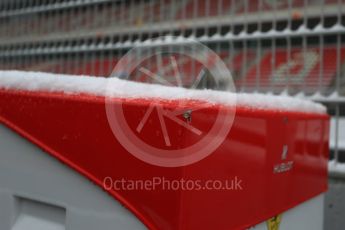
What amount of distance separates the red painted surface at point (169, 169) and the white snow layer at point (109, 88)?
2cm

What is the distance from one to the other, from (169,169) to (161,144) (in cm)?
4

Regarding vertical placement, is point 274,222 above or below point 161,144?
below

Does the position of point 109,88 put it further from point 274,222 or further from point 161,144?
point 274,222

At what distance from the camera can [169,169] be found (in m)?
0.51

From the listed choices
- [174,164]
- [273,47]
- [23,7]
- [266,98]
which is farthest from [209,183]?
[23,7]

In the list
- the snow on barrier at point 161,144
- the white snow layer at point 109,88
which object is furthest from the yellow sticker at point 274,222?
the white snow layer at point 109,88

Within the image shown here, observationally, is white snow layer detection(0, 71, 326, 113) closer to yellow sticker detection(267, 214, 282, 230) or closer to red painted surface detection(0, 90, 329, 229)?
red painted surface detection(0, 90, 329, 229)

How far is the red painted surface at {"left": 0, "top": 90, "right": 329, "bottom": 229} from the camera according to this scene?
521 millimetres

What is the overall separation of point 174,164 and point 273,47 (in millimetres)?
1391

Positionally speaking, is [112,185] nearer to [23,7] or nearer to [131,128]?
[131,128]

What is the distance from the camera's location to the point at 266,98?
79 cm

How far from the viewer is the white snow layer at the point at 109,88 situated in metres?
0.58

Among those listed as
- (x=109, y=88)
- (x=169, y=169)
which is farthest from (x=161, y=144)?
(x=109, y=88)

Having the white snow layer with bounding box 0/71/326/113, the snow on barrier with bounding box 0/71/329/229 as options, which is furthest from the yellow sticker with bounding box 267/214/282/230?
the white snow layer with bounding box 0/71/326/113
